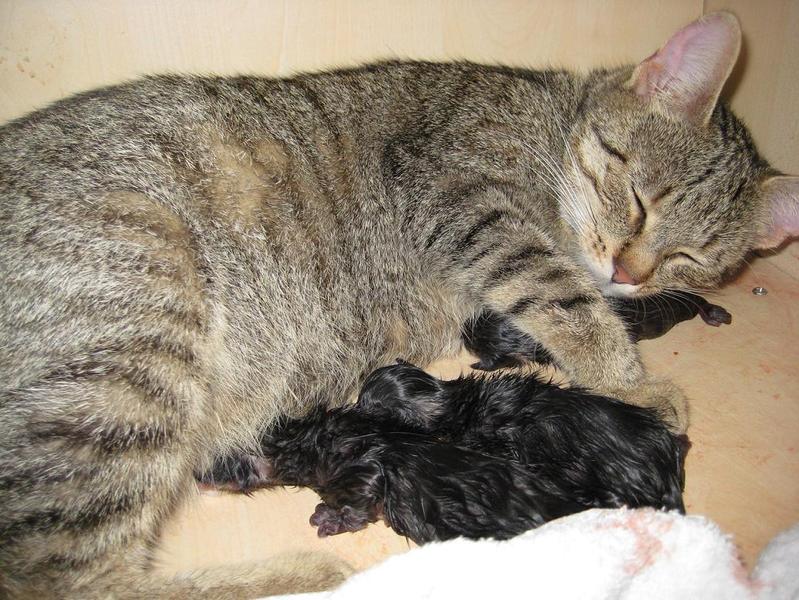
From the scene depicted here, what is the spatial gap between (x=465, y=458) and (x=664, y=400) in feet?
2.42

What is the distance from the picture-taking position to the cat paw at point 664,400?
2219 millimetres

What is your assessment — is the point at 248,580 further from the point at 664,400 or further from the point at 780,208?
the point at 780,208

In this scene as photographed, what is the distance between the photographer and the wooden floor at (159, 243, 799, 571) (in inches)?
79.0

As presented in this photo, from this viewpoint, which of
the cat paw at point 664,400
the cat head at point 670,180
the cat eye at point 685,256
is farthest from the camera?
the cat eye at point 685,256

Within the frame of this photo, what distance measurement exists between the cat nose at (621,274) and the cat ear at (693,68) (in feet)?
1.87

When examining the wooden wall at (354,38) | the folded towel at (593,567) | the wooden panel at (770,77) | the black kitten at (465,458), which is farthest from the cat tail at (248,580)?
the wooden panel at (770,77)

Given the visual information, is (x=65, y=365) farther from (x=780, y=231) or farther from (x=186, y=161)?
(x=780, y=231)

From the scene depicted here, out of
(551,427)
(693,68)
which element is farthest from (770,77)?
(551,427)

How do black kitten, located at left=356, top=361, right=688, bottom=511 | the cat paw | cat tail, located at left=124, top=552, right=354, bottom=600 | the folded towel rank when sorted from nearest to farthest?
the folded towel
cat tail, located at left=124, top=552, right=354, bottom=600
black kitten, located at left=356, top=361, right=688, bottom=511
the cat paw

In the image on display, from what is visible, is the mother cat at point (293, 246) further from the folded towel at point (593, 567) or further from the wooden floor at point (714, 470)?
the folded towel at point (593, 567)

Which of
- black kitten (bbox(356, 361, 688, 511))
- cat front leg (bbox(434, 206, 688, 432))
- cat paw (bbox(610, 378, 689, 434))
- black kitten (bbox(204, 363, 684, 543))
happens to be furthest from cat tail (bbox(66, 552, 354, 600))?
cat paw (bbox(610, 378, 689, 434))

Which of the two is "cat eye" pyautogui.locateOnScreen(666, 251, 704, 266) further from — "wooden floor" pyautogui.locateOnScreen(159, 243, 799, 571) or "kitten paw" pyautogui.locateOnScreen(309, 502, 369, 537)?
"kitten paw" pyautogui.locateOnScreen(309, 502, 369, 537)

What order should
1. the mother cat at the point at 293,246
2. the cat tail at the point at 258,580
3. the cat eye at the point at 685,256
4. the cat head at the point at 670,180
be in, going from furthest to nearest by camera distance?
the cat eye at the point at 685,256 → the cat head at the point at 670,180 → the cat tail at the point at 258,580 → the mother cat at the point at 293,246

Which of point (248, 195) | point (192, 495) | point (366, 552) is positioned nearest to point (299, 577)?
point (366, 552)
